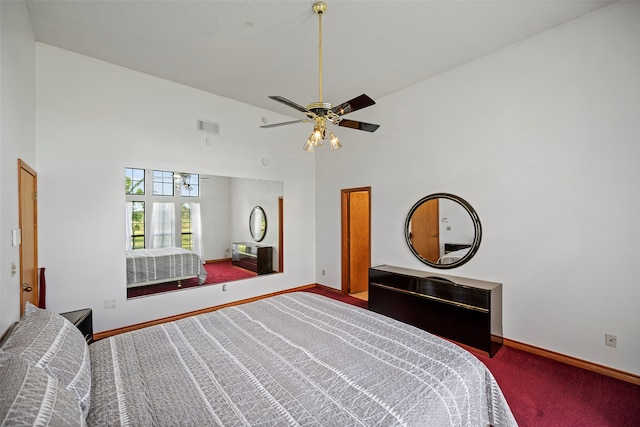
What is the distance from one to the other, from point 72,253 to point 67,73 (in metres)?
2.09

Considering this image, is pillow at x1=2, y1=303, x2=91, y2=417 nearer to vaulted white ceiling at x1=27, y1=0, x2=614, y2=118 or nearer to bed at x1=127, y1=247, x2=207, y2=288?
bed at x1=127, y1=247, x2=207, y2=288

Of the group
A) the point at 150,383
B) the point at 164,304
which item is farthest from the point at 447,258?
the point at 164,304

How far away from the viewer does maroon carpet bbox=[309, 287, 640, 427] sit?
2072 mm

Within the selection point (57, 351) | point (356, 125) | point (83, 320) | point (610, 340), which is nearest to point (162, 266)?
point (83, 320)

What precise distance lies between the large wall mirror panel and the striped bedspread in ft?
6.48

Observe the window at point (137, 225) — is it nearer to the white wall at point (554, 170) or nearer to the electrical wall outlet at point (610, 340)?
the white wall at point (554, 170)

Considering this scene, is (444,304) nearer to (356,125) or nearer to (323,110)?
(356,125)

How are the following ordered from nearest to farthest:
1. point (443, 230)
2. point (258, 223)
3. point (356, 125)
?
1. point (356, 125)
2. point (443, 230)
3. point (258, 223)

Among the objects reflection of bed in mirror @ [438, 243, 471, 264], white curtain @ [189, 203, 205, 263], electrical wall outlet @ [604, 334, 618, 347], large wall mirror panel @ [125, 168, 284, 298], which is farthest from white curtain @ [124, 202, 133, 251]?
electrical wall outlet @ [604, 334, 618, 347]

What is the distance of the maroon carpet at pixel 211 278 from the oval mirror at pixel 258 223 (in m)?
0.63

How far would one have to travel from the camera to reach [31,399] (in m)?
0.95

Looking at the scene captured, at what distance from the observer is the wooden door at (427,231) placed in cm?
388

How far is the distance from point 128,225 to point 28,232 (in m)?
1.01

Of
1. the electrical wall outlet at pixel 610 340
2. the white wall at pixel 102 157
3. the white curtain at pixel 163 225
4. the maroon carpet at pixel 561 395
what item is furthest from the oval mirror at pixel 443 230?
the white curtain at pixel 163 225
